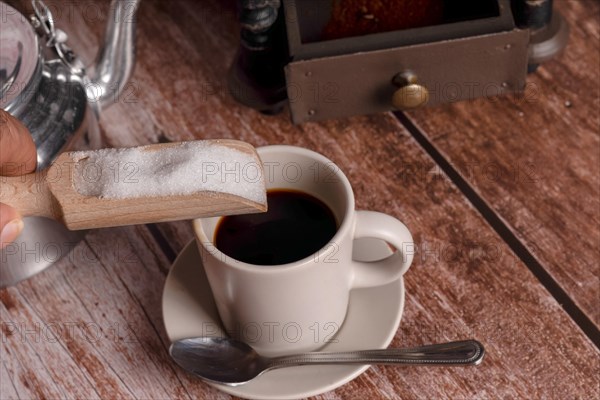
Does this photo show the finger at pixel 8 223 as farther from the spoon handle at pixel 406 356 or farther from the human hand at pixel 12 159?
the spoon handle at pixel 406 356

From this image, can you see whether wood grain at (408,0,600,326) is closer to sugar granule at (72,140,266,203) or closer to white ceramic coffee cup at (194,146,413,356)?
white ceramic coffee cup at (194,146,413,356)

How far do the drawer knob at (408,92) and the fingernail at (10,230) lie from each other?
0.38m

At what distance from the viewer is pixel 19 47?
0.65m

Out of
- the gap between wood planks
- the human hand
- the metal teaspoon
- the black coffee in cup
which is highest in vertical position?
the human hand

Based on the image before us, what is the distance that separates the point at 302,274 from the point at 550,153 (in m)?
0.35

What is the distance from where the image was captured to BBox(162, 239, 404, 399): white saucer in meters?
0.61

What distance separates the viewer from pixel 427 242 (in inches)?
28.6

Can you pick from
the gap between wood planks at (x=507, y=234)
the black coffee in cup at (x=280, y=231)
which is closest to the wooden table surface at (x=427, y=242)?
the gap between wood planks at (x=507, y=234)

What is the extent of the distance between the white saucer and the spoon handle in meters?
0.01

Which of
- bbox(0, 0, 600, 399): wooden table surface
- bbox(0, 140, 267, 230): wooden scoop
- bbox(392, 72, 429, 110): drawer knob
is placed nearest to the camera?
bbox(0, 140, 267, 230): wooden scoop

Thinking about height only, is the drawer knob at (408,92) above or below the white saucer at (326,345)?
above

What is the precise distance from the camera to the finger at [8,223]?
533mm

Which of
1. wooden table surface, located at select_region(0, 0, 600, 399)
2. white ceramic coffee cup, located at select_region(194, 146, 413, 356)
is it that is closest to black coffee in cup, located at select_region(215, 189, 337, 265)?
white ceramic coffee cup, located at select_region(194, 146, 413, 356)

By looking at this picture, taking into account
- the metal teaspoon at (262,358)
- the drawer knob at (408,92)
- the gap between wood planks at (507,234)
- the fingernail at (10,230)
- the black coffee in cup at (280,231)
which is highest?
the fingernail at (10,230)
